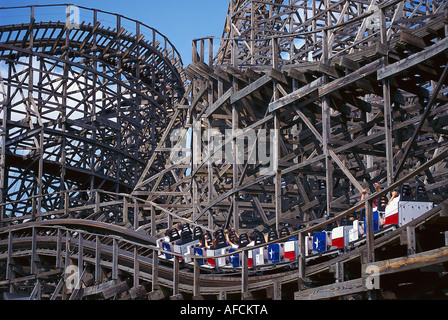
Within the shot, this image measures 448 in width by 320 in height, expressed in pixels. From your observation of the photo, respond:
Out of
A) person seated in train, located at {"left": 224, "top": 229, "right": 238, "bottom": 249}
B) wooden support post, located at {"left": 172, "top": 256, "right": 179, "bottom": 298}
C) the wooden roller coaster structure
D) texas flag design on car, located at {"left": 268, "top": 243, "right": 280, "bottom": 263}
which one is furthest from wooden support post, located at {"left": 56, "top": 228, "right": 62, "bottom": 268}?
texas flag design on car, located at {"left": 268, "top": 243, "right": 280, "bottom": 263}

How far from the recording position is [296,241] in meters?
13.5

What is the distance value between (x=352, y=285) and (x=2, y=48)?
79.6 ft

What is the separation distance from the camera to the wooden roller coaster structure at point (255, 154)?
37.9 feet

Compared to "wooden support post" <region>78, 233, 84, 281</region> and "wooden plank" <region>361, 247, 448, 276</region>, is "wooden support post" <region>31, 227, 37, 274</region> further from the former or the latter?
"wooden plank" <region>361, 247, 448, 276</region>

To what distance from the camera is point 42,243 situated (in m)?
20.5

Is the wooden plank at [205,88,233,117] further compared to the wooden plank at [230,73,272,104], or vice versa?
the wooden plank at [205,88,233,117]

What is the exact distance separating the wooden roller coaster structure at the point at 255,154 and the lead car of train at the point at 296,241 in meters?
0.32

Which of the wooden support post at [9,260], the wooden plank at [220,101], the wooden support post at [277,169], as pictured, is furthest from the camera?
the wooden plank at [220,101]

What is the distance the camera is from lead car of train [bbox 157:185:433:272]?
37.2 ft

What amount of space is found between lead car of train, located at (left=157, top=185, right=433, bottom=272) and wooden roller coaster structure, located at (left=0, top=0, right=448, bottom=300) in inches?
12.6

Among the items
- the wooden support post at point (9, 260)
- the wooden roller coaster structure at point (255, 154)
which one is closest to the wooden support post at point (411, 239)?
the wooden roller coaster structure at point (255, 154)

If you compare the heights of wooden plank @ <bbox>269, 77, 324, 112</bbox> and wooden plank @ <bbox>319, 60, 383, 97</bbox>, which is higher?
wooden plank @ <bbox>269, 77, 324, 112</bbox>

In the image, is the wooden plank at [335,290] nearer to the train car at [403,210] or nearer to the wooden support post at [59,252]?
the train car at [403,210]
